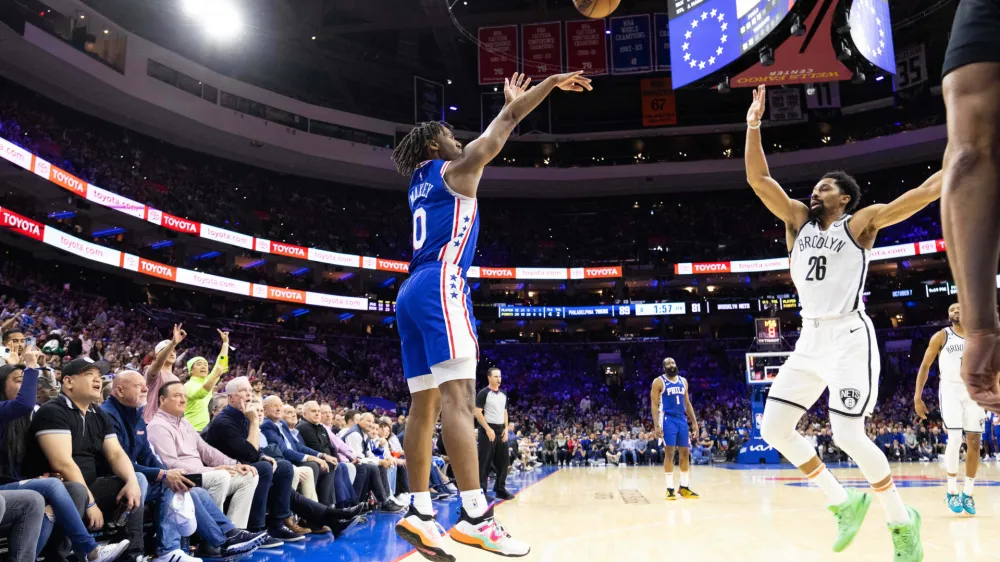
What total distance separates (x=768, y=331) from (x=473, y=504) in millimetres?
17644

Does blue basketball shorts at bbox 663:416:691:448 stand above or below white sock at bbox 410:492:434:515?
below

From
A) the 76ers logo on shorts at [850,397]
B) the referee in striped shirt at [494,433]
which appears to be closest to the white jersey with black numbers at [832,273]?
the 76ers logo on shorts at [850,397]

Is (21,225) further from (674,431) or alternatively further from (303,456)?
(674,431)

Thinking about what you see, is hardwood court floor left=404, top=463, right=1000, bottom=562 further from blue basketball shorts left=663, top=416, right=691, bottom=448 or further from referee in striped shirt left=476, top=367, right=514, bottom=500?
blue basketball shorts left=663, top=416, right=691, bottom=448

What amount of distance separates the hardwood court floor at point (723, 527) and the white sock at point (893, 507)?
49 centimetres

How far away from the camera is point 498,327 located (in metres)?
36.7

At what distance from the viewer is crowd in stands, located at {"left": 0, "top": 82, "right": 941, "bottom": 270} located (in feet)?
78.1

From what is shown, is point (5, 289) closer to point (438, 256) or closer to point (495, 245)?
point (438, 256)

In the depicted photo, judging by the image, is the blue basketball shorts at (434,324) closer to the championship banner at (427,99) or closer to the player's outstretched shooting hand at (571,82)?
the player's outstretched shooting hand at (571,82)

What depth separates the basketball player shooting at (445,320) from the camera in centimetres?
324

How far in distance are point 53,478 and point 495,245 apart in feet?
102

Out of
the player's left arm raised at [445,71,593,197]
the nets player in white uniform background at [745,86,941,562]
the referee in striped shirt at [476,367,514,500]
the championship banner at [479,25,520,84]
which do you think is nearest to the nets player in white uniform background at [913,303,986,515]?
the nets player in white uniform background at [745,86,941,562]

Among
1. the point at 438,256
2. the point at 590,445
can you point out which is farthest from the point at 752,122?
the point at 590,445

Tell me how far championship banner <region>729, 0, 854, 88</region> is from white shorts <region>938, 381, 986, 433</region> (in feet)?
22.6
